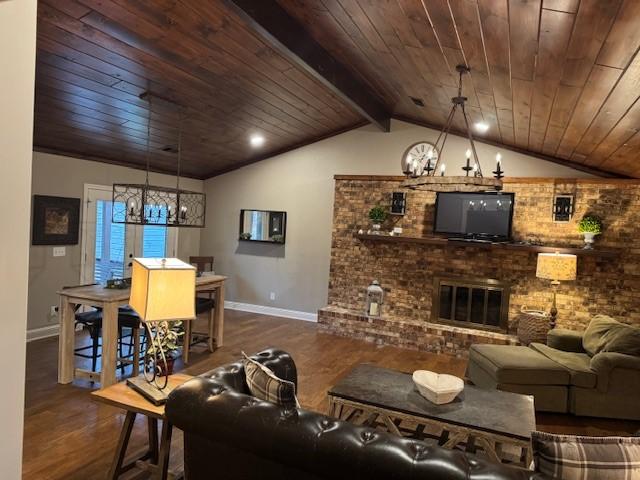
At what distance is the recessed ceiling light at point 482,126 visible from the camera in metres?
5.04

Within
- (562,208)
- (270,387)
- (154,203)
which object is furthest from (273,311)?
(270,387)

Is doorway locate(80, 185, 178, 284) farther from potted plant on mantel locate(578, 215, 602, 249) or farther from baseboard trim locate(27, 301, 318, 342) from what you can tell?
potted plant on mantel locate(578, 215, 602, 249)

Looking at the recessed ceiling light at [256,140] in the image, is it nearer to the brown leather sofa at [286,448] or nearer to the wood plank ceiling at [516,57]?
the wood plank ceiling at [516,57]

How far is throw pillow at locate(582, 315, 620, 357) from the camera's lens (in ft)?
13.6

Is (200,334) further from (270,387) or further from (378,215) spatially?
(270,387)

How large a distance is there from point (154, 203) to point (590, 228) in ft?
18.0

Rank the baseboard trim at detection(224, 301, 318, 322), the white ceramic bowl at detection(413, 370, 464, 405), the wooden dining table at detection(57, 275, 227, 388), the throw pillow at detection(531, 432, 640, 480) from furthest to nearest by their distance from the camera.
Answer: the baseboard trim at detection(224, 301, 318, 322), the wooden dining table at detection(57, 275, 227, 388), the white ceramic bowl at detection(413, 370, 464, 405), the throw pillow at detection(531, 432, 640, 480)

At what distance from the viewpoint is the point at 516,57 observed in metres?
2.74

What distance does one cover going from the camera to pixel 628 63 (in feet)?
7.48

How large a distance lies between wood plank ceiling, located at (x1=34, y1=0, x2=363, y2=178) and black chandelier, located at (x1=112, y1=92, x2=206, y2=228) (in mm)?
254

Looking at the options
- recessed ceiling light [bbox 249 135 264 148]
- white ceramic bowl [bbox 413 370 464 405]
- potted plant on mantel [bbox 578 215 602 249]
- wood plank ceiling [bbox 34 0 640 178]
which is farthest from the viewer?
recessed ceiling light [bbox 249 135 264 148]

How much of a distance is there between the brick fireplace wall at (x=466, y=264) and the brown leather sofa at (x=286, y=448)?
438cm

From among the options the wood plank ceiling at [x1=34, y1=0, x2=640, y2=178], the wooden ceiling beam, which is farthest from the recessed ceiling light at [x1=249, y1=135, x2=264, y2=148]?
the wooden ceiling beam

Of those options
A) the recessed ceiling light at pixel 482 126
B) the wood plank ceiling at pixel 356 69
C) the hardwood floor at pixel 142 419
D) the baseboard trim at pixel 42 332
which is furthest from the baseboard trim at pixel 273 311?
the recessed ceiling light at pixel 482 126
